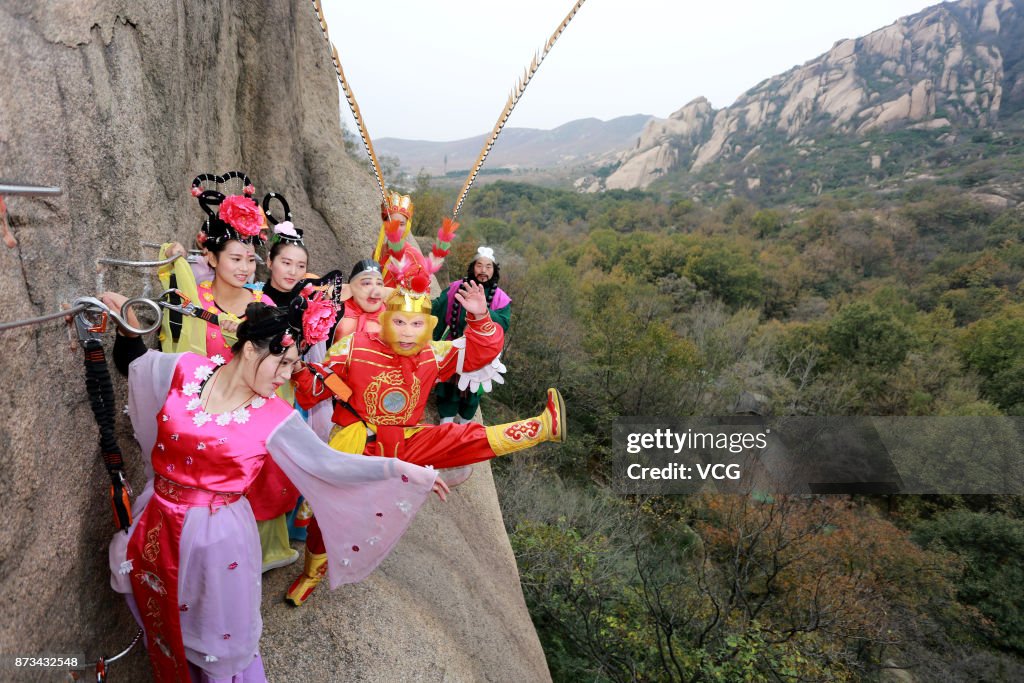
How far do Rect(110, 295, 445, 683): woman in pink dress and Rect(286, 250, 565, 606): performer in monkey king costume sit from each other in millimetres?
680

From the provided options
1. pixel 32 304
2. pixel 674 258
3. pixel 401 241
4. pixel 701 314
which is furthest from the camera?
pixel 674 258

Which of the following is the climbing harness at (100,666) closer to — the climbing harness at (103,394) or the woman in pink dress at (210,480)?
the woman in pink dress at (210,480)

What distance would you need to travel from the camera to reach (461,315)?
17.4 ft

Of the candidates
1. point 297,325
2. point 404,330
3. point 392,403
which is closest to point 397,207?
point 404,330

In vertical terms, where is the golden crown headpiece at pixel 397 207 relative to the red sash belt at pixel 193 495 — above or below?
above

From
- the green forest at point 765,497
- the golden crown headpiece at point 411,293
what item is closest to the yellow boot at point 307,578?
the golden crown headpiece at point 411,293

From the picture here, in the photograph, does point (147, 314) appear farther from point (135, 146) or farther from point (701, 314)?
point (701, 314)

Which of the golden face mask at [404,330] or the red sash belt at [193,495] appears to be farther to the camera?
the golden face mask at [404,330]

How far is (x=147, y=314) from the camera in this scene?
11.5 ft

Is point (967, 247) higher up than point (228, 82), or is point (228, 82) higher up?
point (228, 82)

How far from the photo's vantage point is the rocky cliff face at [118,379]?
240 cm

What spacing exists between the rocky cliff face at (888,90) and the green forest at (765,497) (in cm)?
3370

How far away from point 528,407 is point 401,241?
13.0 metres

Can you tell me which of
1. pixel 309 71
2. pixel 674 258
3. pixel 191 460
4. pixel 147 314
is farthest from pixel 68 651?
pixel 674 258
